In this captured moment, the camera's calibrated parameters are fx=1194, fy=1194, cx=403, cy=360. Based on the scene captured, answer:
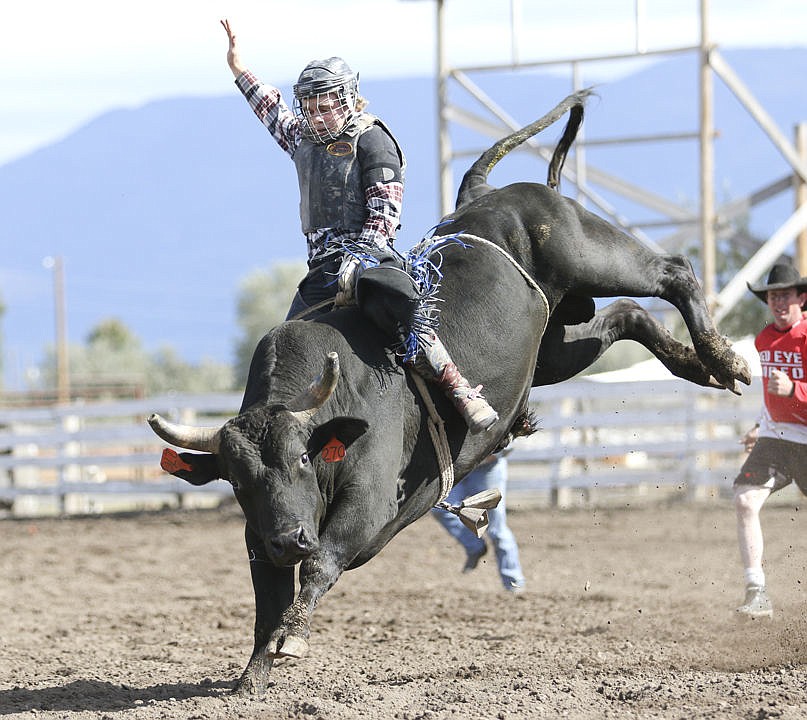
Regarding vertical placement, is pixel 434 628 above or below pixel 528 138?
below

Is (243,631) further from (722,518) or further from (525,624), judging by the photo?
(722,518)

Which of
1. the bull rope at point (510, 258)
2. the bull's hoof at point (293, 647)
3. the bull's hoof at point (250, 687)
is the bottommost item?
the bull's hoof at point (250, 687)

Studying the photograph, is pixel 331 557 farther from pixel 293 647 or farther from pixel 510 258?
pixel 510 258

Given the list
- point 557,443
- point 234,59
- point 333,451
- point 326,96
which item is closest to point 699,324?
point 326,96

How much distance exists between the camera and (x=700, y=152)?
1270 centimetres

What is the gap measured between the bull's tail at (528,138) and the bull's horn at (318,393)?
1965 millimetres

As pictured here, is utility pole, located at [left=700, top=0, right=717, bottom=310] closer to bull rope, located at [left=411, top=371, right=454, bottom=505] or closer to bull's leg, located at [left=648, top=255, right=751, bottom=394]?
bull's leg, located at [left=648, top=255, right=751, bottom=394]

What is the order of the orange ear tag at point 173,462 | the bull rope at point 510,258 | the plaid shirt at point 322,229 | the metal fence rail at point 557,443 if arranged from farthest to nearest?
the metal fence rail at point 557,443 < the bull rope at point 510,258 < the plaid shirt at point 322,229 < the orange ear tag at point 173,462

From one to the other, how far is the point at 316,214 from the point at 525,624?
10.1ft

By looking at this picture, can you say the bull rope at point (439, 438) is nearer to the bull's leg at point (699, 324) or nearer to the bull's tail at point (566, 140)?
the bull's leg at point (699, 324)

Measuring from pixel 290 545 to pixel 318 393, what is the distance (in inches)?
20.7

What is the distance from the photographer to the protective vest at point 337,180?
4.86 meters

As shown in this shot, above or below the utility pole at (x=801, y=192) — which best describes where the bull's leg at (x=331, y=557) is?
below

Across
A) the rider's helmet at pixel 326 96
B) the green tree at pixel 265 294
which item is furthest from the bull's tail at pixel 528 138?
the green tree at pixel 265 294
